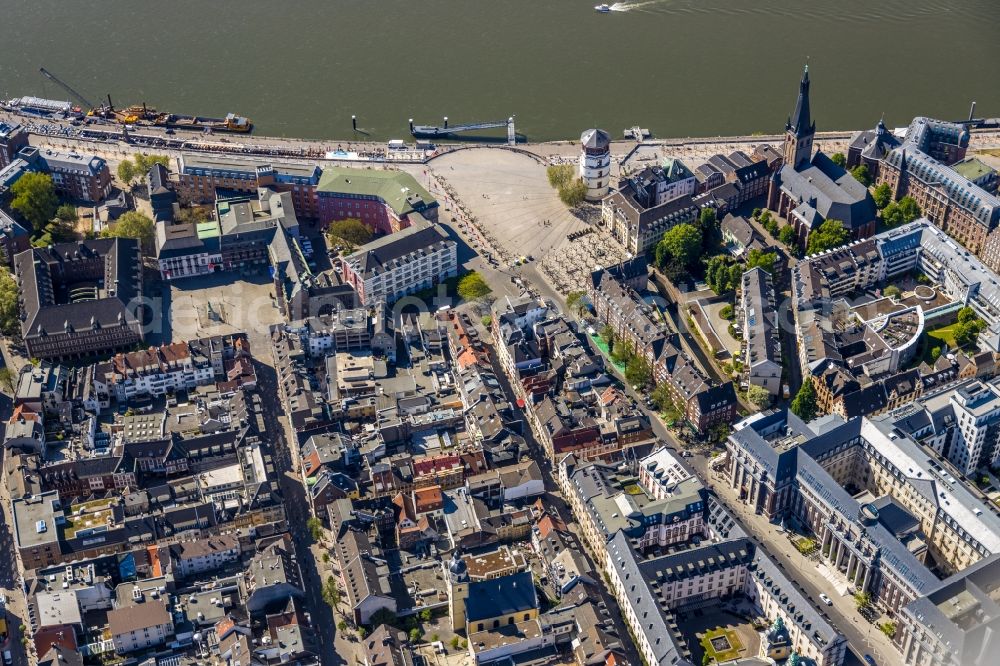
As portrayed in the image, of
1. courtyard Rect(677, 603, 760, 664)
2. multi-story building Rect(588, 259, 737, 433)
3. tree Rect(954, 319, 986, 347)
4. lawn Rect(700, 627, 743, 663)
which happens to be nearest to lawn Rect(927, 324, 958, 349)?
tree Rect(954, 319, 986, 347)

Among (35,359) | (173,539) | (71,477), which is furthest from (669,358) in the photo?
(35,359)

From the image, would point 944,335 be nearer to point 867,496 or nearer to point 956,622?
point 867,496

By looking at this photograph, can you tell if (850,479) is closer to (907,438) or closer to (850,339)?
(907,438)

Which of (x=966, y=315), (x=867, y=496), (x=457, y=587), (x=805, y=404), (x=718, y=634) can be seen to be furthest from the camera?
(x=966, y=315)

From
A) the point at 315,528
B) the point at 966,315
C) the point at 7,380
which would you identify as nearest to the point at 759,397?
the point at 966,315

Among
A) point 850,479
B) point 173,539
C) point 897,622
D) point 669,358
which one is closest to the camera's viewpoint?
point 897,622
